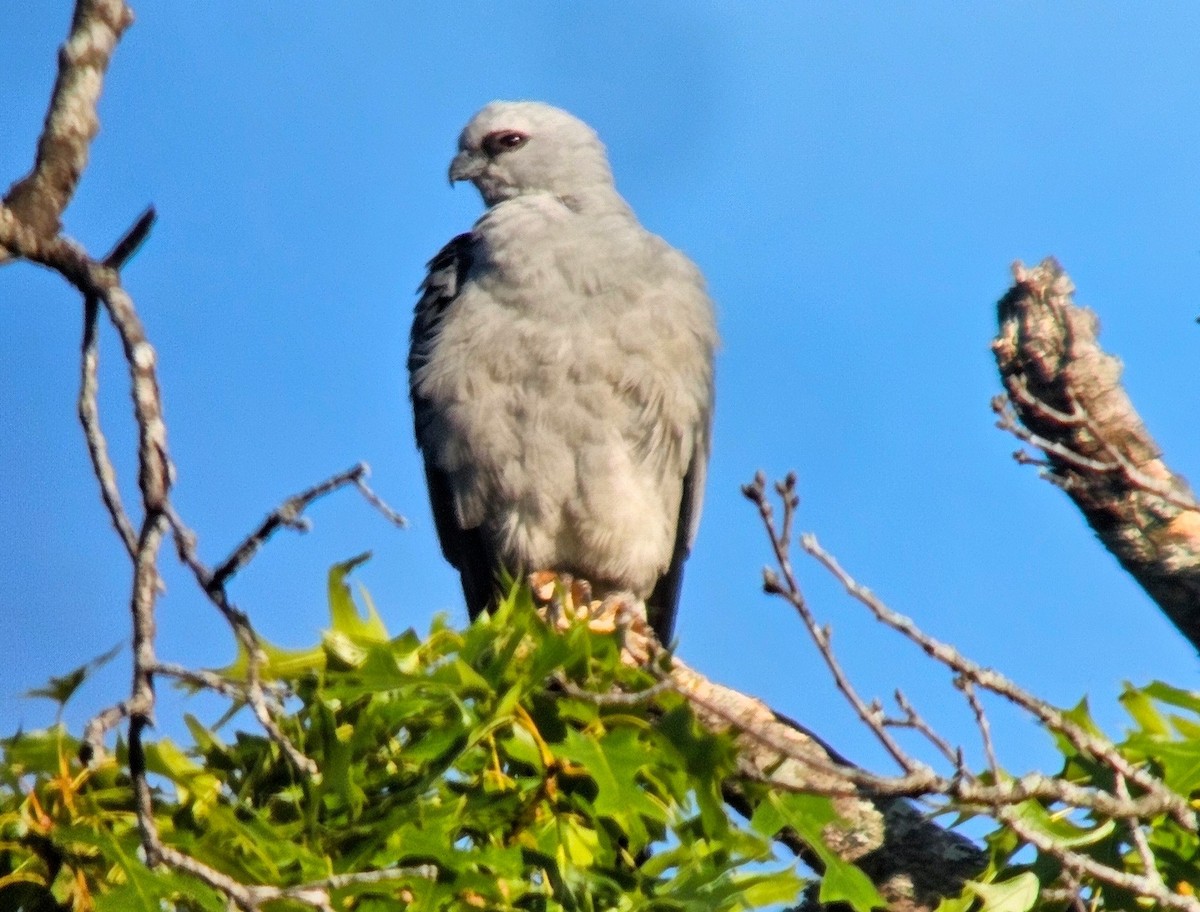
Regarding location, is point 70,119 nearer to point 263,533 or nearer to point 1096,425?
point 263,533

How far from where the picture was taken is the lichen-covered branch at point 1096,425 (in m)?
4.79

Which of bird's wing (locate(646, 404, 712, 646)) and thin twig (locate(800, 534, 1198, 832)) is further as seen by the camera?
bird's wing (locate(646, 404, 712, 646))

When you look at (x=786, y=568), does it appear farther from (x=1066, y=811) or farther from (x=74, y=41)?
(x=74, y=41)

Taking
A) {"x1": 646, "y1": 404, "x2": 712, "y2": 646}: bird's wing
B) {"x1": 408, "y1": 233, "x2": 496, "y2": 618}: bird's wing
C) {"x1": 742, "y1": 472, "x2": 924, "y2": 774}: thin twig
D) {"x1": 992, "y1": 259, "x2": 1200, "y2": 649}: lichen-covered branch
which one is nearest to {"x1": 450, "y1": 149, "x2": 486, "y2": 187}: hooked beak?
{"x1": 408, "y1": 233, "x2": 496, "y2": 618}: bird's wing

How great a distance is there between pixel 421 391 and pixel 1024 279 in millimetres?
2427

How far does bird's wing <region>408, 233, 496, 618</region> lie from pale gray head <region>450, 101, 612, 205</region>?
61 centimetres

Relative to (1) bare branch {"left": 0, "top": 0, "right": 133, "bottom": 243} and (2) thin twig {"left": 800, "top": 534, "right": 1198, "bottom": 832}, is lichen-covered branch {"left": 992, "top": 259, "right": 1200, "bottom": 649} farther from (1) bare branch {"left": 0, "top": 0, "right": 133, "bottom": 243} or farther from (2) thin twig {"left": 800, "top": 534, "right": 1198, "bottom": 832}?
(1) bare branch {"left": 0, "top": 0, "right": 133, "bottom": 243}

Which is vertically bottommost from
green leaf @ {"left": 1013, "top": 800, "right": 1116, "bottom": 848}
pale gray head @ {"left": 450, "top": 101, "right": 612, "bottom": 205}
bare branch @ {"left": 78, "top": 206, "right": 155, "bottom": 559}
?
green leaf @ {"left": 1013, "top": 800, "right": 1116, "bottom": 848}

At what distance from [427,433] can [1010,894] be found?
140 inches

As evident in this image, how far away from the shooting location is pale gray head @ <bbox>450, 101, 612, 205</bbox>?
22.3ft

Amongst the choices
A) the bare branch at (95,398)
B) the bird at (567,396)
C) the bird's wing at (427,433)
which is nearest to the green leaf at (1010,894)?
the bare branch at (95,398)

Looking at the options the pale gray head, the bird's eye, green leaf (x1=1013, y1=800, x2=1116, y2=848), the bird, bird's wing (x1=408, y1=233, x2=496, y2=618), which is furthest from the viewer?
the bird's eye

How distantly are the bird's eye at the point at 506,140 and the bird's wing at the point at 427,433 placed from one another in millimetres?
757

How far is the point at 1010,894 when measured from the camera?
9.87ft
